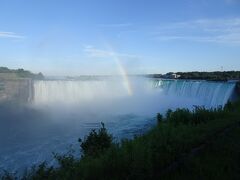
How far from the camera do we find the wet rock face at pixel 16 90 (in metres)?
62.9

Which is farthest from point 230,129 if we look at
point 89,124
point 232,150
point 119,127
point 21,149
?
point 89,124

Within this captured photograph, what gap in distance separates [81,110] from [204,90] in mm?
16895

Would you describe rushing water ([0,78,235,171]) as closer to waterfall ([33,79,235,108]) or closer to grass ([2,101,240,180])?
waterfall ([33,79,235,108])

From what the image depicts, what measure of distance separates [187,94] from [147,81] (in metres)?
23.4

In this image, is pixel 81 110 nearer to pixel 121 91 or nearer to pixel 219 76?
pixel 121 91

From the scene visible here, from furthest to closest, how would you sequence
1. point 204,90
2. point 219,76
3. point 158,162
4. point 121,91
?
point 121,91 → point 219,76 → point 204,90 → point 158,162

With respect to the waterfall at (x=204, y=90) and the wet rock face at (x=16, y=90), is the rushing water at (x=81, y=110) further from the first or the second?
the wet rock face at (x=16, y=90)

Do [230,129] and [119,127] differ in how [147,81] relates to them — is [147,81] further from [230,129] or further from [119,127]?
[230,129]

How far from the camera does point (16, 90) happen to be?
66438 millimetres

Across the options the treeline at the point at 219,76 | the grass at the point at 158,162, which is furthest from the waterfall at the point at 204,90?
the grass at the point at 158,162

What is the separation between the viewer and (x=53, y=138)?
1160 inches

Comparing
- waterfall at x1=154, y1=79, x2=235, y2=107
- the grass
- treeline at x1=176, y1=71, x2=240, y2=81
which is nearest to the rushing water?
waterfall at x1=154, y1=79, x2=235, y2=107

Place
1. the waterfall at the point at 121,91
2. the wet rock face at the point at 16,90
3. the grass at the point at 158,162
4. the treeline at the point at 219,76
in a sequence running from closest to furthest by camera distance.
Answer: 1. the grass at the point at 158,162
2. the waterfall at the point at 121,91
3. the wet rock face at the point at 16,90
4. the treeline at the point at 219,76

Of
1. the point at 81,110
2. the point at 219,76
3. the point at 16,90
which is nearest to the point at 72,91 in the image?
the point at 16,90
